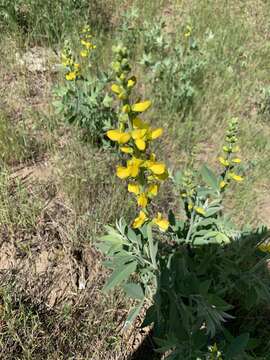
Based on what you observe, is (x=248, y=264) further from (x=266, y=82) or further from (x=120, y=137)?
(x=266, y=82)

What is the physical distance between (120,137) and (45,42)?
129 inches

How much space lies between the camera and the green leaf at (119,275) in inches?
62.4

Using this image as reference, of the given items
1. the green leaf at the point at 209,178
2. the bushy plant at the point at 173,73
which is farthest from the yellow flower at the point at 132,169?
the bushy plant at the point at 173,73

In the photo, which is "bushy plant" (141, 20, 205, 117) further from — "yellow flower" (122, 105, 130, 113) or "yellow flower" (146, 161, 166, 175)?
"yellow flower" (122, 105, 130, 113)

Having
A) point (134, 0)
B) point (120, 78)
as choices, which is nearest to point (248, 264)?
point (120, 78)

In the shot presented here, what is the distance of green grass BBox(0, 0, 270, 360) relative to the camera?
2092mm

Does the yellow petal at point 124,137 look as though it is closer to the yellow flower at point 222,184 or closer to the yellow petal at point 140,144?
the yellow petal at point 140,144

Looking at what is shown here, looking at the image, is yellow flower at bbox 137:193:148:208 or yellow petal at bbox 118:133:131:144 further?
yellow flower at bbox 137:193:148:208

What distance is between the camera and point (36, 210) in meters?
2.54

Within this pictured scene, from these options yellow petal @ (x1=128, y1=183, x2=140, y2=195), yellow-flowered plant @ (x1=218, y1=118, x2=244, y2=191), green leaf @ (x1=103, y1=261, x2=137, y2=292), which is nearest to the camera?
yellow petal @ (x1=128, y1=183, x2=140, y2=195)

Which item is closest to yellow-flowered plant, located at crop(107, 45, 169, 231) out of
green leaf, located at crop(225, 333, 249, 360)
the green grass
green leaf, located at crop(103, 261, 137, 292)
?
green leaf, located at crop(103, 261, 137, 292)

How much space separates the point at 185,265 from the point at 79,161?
1.36 meters

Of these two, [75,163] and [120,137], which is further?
[75,163]

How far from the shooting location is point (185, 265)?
179 cm
